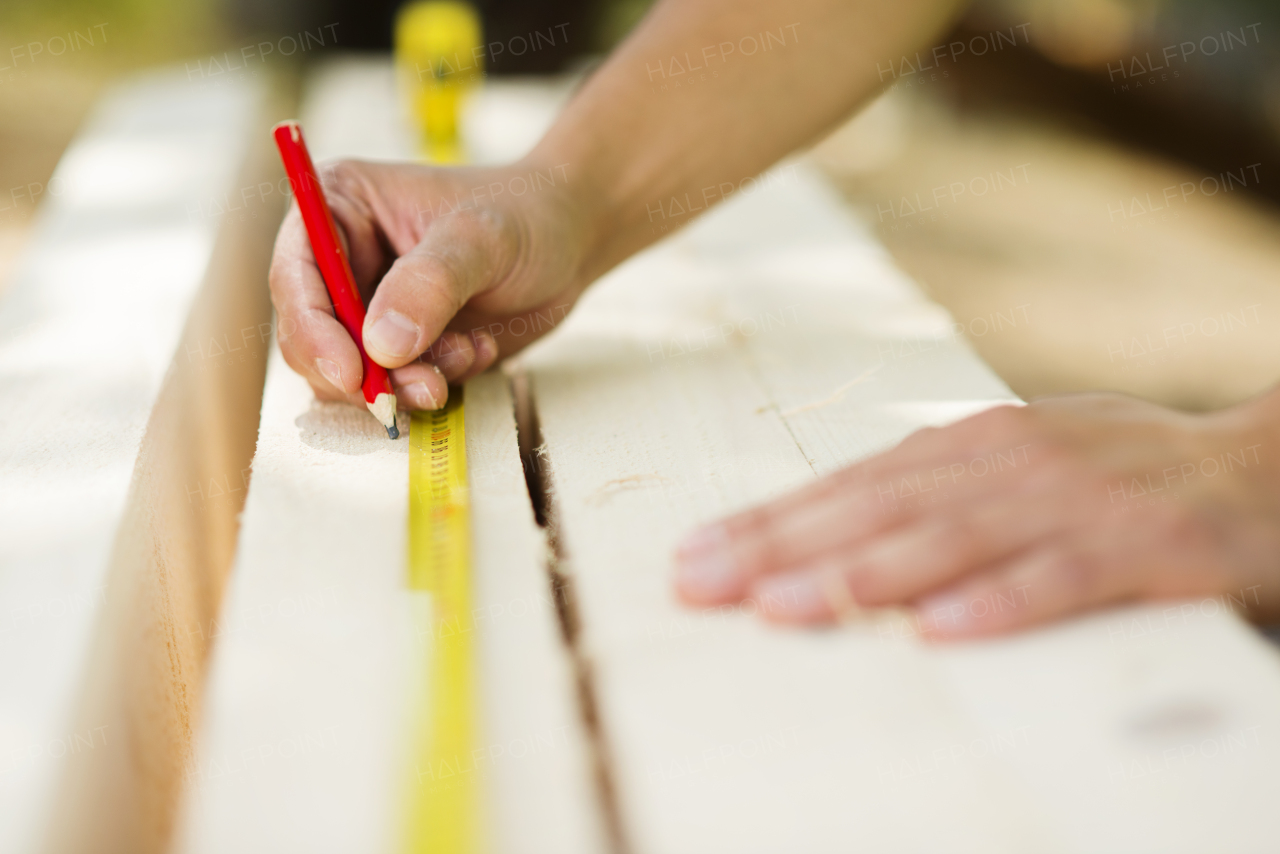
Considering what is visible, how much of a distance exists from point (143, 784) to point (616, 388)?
519mm

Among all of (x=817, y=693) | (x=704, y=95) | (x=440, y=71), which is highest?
(x=440, y=71)

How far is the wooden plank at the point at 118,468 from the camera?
55cm

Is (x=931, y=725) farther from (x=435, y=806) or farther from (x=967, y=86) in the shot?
(x=967, y=86)

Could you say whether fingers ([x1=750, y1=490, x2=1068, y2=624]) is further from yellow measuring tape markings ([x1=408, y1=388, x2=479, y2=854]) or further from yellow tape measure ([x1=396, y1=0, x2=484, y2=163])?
yellow tape measure ([x1=396, y1=0, x2=484, y2=163])

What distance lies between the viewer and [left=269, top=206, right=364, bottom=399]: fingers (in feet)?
2.80

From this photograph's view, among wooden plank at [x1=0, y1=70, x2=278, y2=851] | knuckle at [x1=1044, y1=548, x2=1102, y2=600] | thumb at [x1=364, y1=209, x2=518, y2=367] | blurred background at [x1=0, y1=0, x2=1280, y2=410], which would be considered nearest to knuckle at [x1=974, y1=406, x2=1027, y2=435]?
knuckle at [x1=1044, y1=548, x2=1102, y2=600]

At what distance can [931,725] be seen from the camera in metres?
0.55

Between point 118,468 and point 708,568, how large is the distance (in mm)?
455

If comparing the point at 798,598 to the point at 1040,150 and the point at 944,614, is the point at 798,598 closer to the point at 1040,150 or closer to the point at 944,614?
the point at 944,614

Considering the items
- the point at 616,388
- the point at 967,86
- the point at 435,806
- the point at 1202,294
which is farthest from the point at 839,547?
the point at 967,86

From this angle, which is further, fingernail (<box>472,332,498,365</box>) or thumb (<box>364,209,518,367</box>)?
fingernail (<box>472,332,498,365</box>)

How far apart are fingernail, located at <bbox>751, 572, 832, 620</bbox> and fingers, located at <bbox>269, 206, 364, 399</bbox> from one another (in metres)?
0.43

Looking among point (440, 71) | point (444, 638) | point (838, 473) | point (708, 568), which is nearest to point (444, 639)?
point (444, 638)

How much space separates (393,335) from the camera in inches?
33.3
